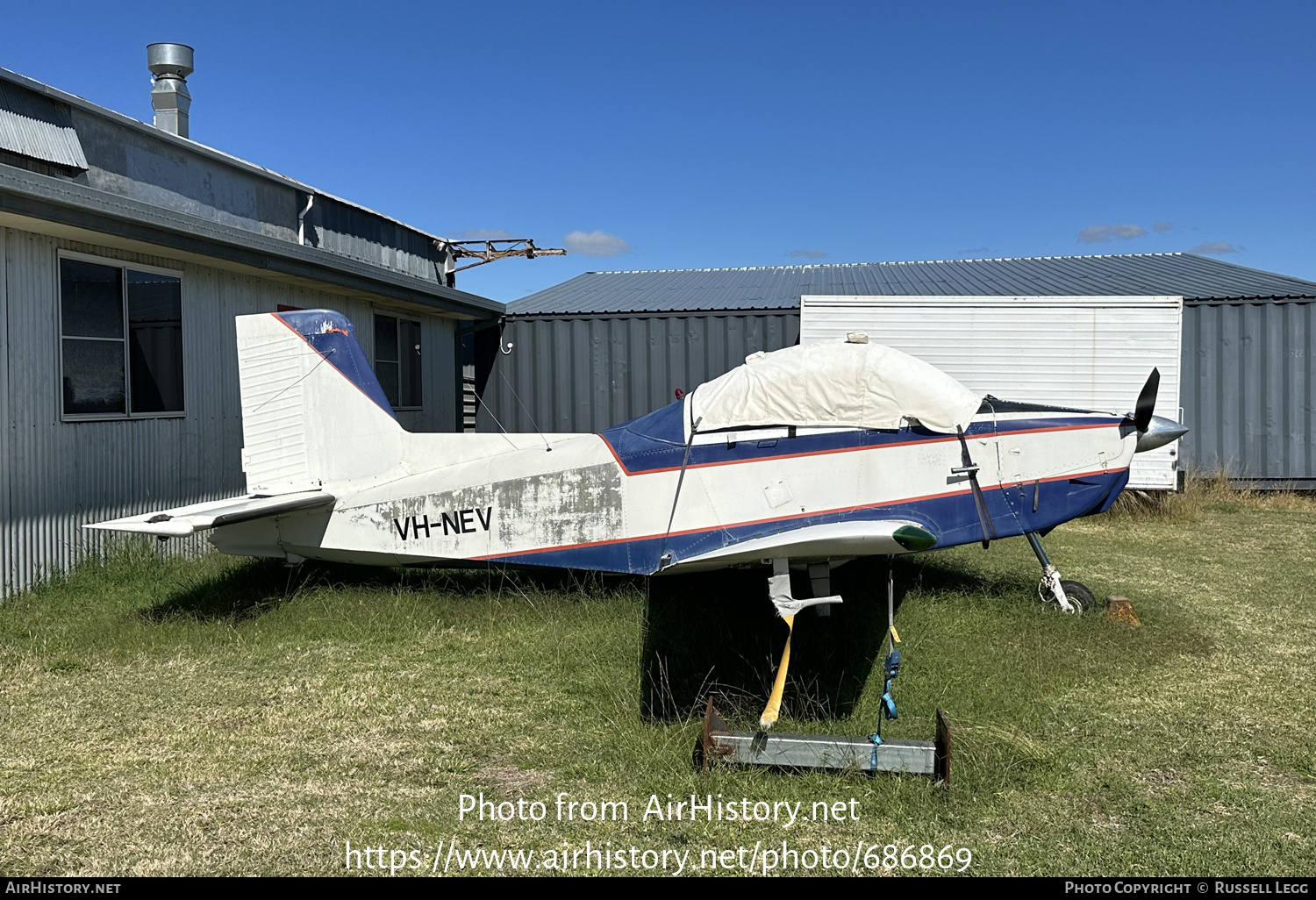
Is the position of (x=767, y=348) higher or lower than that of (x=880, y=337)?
higher

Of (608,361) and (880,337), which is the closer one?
(880,337)

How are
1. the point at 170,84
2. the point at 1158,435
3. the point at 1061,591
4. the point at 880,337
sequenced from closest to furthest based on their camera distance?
the point at 1158,435 < the point at 1061,591 < the point at 880,337 < the point at 170,84

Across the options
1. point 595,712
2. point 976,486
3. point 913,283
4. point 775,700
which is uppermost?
point 913,283

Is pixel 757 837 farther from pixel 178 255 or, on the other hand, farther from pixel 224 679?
pixel 178 255

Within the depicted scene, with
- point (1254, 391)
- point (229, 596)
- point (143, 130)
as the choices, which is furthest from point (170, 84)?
point (1254, 391)

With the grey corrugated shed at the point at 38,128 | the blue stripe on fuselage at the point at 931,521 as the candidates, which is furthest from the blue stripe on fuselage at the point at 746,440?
the grey corrugated shed at the point at 38,128

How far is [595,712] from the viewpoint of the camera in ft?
16.1

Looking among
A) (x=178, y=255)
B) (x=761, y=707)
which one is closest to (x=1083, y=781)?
(x=761, y=707)

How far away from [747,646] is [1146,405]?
3.21 meters

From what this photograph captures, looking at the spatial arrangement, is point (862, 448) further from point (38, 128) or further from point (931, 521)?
point (38, 128)

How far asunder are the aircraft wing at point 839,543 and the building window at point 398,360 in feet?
30.0

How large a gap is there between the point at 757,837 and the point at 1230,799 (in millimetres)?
2211

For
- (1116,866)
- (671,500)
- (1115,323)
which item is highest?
(1115,323)

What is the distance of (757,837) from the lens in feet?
11.8
